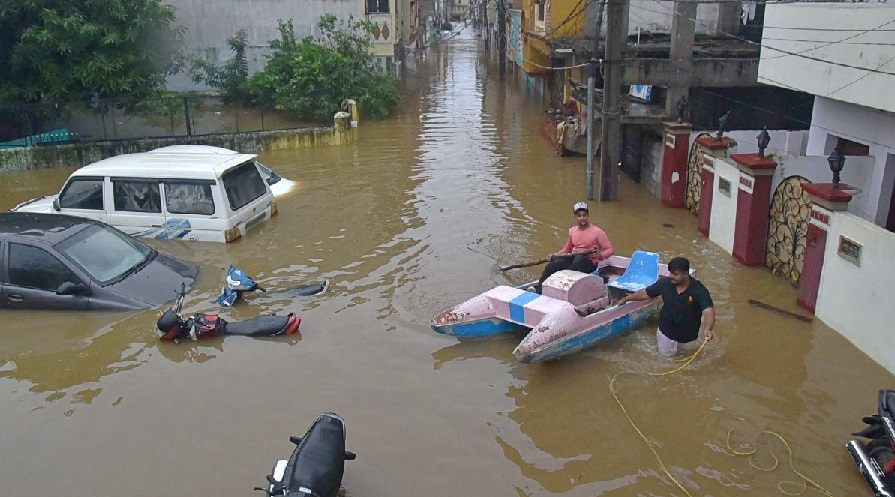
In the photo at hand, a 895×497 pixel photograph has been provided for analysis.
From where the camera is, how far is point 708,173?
1253 cm

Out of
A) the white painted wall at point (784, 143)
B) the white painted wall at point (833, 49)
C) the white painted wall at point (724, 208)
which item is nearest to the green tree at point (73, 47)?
the white painted wall at point (784, 143)

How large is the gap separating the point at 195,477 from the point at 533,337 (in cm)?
350

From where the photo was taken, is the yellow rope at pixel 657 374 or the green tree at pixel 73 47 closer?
the yellow rope at pixel 657 374

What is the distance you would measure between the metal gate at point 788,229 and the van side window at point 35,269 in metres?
9.43

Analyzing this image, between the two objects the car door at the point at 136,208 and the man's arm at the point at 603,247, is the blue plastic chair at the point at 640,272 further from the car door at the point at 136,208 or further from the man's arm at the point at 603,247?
the car door at the point at 136,208

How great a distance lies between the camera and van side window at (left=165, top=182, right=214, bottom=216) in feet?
Result: 36.9

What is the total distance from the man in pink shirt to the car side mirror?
570cm

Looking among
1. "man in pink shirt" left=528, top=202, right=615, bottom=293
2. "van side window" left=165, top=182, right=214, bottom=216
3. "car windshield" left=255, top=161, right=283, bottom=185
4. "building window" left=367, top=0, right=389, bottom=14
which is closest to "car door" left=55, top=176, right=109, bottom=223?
"van side window" left=165, top=182, right=214, bottom=216

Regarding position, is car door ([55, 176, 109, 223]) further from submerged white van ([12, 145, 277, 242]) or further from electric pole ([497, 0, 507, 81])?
electric pole ([497, 0, 507, 81])

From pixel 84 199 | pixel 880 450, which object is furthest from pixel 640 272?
pixel 84 199

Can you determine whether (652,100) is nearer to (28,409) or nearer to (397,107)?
(397,107)

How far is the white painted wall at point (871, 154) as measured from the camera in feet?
37.4

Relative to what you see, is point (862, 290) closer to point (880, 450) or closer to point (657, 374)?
point (657, 374)

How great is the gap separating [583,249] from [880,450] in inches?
176
